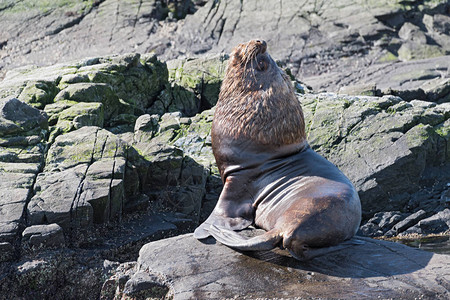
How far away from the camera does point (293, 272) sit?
5375 mm

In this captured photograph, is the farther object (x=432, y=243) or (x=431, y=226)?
(x=431, y=226)

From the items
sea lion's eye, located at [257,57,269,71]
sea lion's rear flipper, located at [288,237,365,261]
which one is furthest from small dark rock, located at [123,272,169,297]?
sea lion's eye, located at [257,57,269,71]

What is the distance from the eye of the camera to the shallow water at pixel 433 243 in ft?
26.1

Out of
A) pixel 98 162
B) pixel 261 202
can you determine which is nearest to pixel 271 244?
pixel 261 202

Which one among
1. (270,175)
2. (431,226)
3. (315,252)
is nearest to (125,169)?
(270,175)

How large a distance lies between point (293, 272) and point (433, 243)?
383 centimetres

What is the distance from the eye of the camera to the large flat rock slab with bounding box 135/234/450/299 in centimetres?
500

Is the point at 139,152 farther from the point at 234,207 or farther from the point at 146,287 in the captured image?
the point at 146,287

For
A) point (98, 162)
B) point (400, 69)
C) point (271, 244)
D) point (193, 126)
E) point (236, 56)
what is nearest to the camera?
point (271, 244)

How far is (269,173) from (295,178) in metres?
0.28

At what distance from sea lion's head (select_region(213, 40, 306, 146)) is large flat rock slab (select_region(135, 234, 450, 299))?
1.21m

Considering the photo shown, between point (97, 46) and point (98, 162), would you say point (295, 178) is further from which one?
point (97, 46)

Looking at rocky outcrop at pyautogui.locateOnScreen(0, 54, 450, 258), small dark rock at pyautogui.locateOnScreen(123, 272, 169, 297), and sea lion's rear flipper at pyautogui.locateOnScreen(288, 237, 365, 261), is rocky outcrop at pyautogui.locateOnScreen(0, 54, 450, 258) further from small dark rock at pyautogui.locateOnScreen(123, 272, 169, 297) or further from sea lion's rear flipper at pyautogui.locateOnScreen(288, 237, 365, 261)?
sea lion's rear flipper at pyautogui.locateOnScreen(288, 237, 365, 261)

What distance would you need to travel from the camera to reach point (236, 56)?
686 cm
